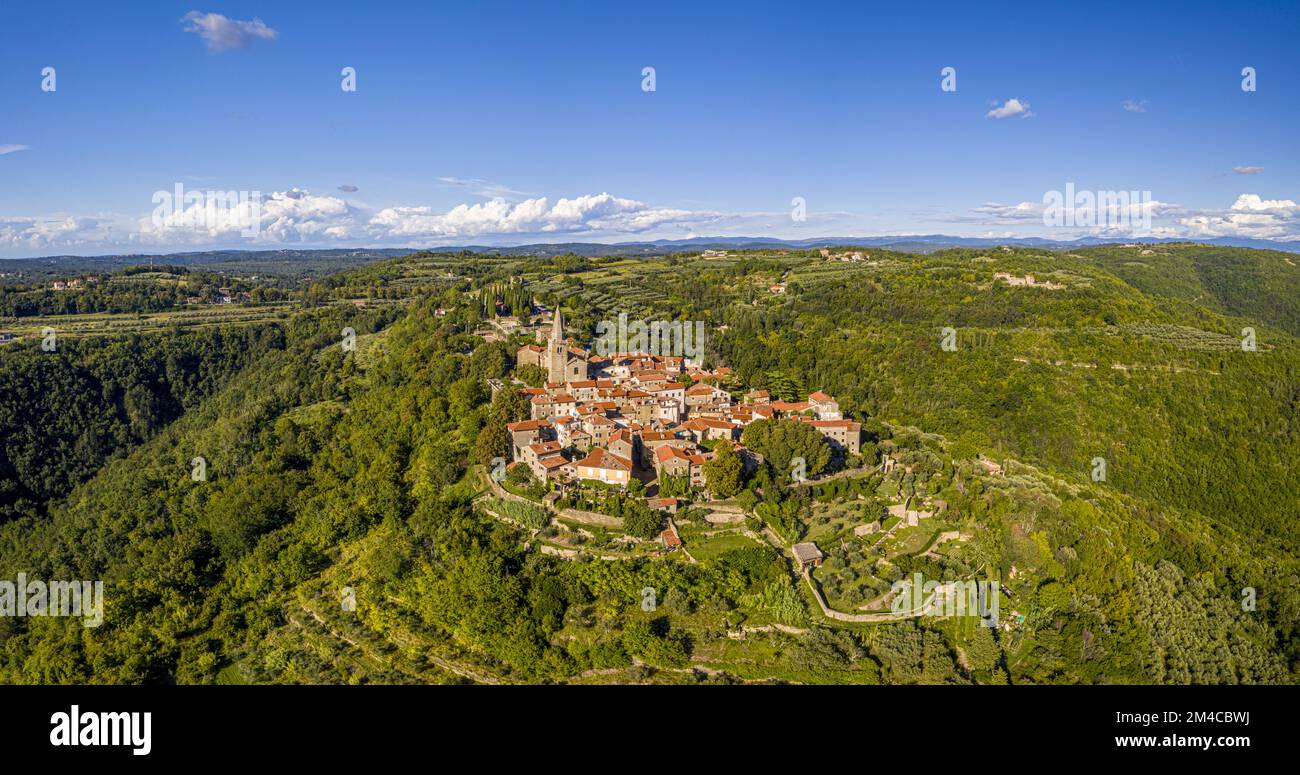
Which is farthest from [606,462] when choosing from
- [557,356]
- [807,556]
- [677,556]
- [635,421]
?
[557,356]

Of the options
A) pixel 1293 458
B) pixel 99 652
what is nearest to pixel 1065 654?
pixel 1293 458

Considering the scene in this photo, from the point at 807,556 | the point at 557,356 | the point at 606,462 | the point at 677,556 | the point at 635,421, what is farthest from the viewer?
the point at 557,356

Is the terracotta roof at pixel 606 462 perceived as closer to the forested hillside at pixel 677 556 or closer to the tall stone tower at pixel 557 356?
the forested hillside at pixel 677 556

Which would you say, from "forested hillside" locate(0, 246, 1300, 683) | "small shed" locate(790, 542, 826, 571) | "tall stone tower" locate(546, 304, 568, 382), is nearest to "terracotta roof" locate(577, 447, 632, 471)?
"forested hillside" locate(0, 246, 1300, 683)

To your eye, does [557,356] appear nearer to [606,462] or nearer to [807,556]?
[606,462]

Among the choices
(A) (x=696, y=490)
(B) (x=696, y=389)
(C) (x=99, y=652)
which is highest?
(B) (x=696, y=389)

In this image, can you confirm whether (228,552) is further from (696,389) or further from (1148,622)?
(1148,622)

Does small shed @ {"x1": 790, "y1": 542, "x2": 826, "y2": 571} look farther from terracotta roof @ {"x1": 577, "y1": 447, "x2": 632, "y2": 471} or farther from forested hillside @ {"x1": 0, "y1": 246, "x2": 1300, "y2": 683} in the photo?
terracotta roof @ {"x1": 577, "y1": 447, "x2": 632, "y2": 471}

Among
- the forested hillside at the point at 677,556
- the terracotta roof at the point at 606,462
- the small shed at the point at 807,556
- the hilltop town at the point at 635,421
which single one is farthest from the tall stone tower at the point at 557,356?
the small shed at the point at 807,556
